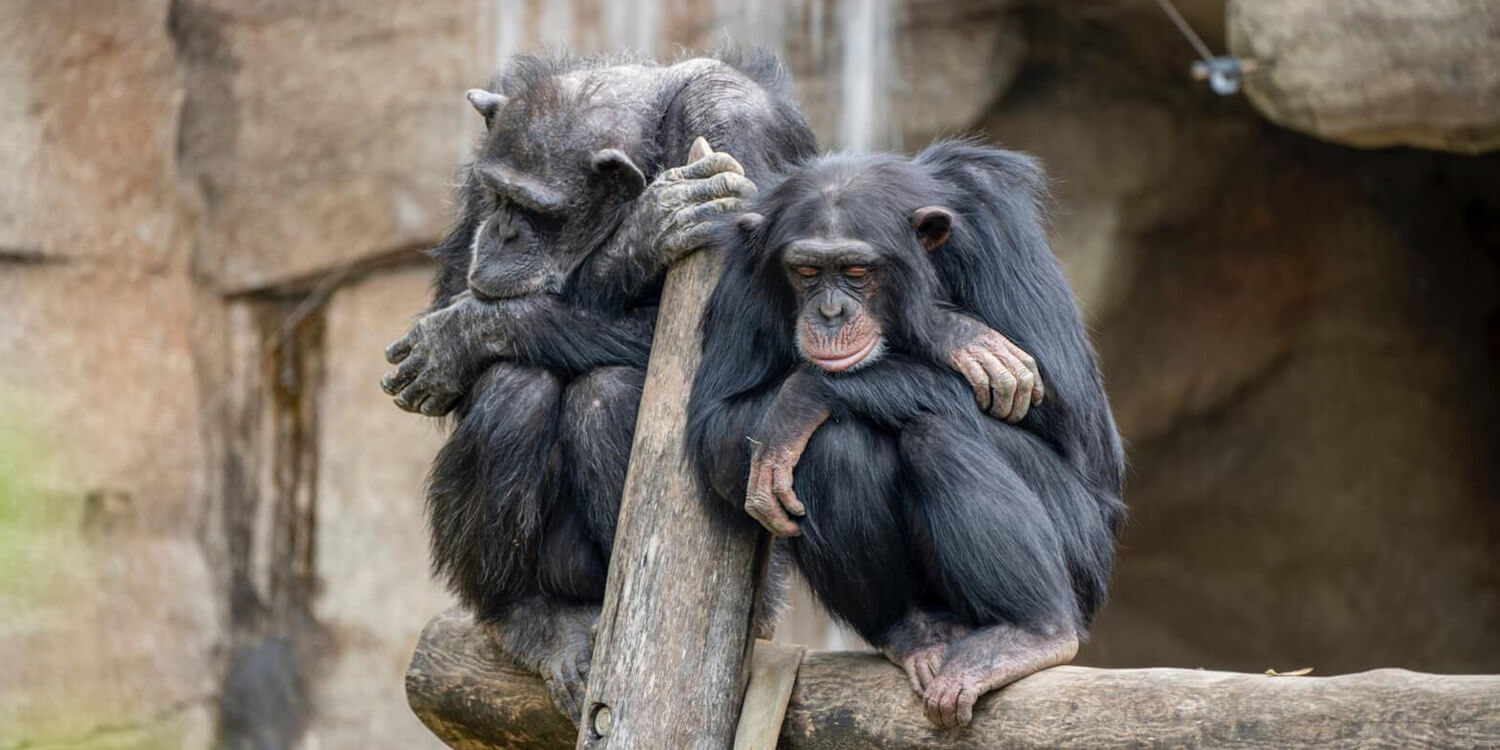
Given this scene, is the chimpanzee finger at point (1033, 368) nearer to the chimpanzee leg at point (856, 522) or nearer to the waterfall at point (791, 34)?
the chimpanzee leg at point (856, 522)

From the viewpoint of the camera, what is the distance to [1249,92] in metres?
7.83

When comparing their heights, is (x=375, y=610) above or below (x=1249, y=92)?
below

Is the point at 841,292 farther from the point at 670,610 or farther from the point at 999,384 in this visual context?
the point at 670,610

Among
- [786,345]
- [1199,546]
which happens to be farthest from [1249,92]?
[786,345]

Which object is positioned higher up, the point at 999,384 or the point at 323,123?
the point at 323,123

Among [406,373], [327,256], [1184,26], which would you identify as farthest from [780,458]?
[327,256]

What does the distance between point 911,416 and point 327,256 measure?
5.73 m

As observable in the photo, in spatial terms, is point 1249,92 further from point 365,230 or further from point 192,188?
point 192,188

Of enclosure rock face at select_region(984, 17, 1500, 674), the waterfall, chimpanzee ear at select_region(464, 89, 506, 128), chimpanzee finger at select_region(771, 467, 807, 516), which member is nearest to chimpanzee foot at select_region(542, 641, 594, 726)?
chimpanzee finger at select_region(771, 467, 807, 516)

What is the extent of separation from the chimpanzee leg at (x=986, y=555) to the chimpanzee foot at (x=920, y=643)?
0.03 m

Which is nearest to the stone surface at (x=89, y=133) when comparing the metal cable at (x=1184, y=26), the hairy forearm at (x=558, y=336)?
the hairy forearm at (x=558, y=336)

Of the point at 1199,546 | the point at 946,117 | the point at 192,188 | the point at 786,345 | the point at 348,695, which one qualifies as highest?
the point at 946,117

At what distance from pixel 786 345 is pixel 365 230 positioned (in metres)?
5.35

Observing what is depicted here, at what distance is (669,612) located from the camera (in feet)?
11.4
